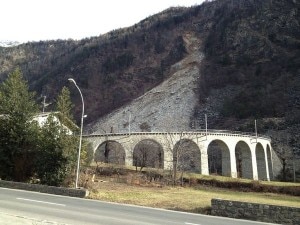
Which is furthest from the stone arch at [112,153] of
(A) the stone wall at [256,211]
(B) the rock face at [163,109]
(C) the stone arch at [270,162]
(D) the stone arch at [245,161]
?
(A) the stone wall at [256,211]

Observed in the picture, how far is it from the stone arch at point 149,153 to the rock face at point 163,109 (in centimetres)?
2422

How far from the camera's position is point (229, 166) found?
59.5m

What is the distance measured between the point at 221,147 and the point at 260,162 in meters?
10.7

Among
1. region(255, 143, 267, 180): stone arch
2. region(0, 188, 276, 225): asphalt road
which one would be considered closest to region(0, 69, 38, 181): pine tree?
region(0, 188, 276, 225): asphalt road

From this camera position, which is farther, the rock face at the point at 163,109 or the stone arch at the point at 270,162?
the rock face at the point at 163,109

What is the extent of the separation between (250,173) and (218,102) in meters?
31.8

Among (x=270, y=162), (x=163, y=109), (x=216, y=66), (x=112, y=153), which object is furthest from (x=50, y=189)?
(x=216, y=66)

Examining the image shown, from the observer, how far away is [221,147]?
61594 millimetres

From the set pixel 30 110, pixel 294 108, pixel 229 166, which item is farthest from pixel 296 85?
pixel 30 110

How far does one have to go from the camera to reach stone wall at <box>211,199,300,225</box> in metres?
14.6

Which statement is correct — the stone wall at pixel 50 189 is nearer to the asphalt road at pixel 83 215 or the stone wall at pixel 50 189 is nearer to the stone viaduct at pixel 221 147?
the asphalt road at pixel 83 215

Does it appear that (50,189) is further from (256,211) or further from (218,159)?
(218,159)

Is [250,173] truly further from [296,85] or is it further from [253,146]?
[296,85]

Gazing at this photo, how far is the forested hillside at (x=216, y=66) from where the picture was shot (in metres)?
82.6
